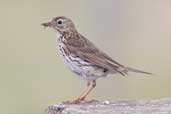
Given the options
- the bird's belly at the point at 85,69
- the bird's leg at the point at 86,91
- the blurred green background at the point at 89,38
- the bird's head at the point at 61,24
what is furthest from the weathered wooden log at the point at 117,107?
the blurred green background at the point at 89,38

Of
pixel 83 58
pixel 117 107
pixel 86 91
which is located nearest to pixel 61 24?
pixel 83 58

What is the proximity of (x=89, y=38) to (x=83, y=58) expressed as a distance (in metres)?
2.93

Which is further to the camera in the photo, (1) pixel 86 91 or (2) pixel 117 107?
(1) pixel 86 91

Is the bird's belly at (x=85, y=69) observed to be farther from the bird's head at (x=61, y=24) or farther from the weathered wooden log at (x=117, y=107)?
the weathered wooden log at (x=117, y=107)

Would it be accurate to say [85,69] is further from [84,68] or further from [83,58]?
[83,58]

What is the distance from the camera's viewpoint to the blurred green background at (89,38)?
13648 millimetres

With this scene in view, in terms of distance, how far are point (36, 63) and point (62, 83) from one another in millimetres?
696

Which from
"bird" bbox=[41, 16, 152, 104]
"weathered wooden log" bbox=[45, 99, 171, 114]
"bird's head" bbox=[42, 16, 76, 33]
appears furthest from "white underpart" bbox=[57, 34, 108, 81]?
"weathered wooden log" bbox=[45, 99, 171, 114]

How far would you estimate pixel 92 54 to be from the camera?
1103 centimetres

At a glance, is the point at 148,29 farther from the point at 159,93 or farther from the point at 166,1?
the point at 159,93

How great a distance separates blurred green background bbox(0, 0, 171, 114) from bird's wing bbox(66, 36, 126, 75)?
4.36 ft

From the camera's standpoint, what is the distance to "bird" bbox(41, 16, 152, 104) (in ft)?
35.6

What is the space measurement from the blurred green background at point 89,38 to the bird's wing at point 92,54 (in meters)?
1.33

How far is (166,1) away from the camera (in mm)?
15852
